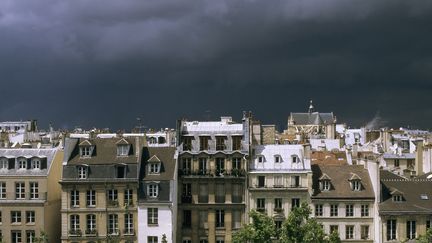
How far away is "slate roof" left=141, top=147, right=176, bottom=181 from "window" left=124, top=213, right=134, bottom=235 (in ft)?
16.7

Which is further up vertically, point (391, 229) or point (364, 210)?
point (364, 210)

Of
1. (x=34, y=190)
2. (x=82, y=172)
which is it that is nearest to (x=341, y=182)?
(x=82, y=172)

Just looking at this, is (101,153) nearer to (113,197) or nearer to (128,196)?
(113,197)

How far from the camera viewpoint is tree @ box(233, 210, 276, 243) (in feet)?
255

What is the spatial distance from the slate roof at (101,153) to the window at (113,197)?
3.69m

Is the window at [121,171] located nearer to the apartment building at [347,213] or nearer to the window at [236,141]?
the window at [236,141]

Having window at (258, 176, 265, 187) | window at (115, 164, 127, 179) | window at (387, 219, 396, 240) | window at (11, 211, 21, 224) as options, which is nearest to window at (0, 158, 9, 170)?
window at (11, 211, 21, 224)

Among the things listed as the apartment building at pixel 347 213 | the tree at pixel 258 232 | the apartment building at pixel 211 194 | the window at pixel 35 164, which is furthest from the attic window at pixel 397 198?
the window at pixel 35 164

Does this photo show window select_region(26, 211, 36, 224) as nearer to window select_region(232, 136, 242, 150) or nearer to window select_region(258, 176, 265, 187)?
window select_region(232, 136, 242, 150)

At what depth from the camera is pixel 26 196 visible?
294 feet

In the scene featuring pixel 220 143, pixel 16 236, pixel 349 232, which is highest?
pixel 220 143

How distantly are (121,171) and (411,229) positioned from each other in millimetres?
37172

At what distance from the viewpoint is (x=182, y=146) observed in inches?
3661

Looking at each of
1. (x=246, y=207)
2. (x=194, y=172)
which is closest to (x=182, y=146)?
(x=194, y=172)
